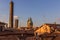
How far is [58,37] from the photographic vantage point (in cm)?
2352

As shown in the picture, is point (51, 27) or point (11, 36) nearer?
point (11, 36)

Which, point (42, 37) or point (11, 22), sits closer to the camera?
→ point (42, 37)

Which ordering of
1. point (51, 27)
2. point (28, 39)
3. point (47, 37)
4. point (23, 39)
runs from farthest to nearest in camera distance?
point (51, 27)
point (47, 37)
point (28, 39)
point (23, 39)

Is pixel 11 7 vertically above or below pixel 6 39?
above

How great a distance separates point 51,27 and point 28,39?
19856 millimetres

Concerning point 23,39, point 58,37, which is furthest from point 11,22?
point 23,39

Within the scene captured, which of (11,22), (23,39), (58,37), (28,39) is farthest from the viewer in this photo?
(11,22)

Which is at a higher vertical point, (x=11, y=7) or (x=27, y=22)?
(x=11, y=7)

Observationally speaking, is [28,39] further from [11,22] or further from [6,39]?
[11,22]

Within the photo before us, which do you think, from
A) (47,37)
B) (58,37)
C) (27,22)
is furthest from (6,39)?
(27,22)

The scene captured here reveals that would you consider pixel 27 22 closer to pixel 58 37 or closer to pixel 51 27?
pixel 51 27

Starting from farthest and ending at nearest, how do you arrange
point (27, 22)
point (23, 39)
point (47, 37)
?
point (27, 22) < point (47, 37) < point (23, 39)

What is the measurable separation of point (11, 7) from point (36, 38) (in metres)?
30.6

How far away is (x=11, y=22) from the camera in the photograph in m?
47.4
